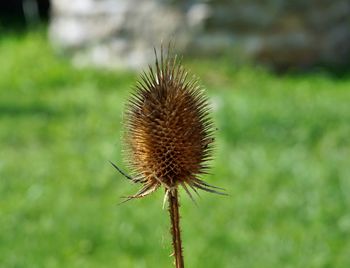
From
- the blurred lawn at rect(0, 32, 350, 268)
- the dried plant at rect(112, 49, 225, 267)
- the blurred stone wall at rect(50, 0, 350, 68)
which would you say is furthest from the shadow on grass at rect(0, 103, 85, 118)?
the dried plant at rect(112, 49, 225, 267)

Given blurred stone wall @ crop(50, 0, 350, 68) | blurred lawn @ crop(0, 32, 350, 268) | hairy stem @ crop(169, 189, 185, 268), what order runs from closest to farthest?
hairy stem @ crop(169, 189, 185, 268), blurred lawn @ crop(0, 32, 350, 268), blurred stone wall @ crop(50, 0, 350, 68)

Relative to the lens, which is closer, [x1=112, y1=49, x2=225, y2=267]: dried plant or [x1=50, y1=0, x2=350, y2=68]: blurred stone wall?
[x1=112, y1=49, x2=225, y2=267]: dried plant

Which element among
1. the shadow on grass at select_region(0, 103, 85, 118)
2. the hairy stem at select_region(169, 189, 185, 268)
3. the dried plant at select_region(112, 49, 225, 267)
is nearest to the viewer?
the hairy stem at select_region(169, 189, 185, 268)

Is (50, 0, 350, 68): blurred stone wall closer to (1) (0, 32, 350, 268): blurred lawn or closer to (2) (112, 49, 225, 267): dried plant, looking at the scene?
(1) (0, 32, 350, 268): blurred lawn

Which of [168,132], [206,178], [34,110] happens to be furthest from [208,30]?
[168,132]

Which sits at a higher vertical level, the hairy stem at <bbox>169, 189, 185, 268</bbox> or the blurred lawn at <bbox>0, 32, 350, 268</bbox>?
the blurred lawn at <bbox>0, 32, 350, 268</bbox>

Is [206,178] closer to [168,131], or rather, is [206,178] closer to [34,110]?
[34,110]

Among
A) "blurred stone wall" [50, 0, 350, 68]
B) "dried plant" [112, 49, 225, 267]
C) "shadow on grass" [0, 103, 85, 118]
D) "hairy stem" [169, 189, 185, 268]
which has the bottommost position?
"hairy stem" [169, 189, 185, 268]

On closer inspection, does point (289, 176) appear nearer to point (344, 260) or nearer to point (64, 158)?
point (344, 260)
